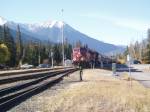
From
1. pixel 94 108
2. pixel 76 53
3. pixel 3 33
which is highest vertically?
pixel 3 33

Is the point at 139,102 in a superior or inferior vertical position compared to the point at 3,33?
inferior

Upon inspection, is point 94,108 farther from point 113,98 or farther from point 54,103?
point 113,98

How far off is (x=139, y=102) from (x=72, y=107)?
3.53 m

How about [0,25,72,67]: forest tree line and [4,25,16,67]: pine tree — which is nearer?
[0,25,72,67]: forest tree line

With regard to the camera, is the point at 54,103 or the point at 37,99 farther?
the point at 37,99

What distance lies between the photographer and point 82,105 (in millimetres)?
18297

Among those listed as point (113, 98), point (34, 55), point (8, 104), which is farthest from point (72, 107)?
point (34, 55)

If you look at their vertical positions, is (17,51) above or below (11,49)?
below

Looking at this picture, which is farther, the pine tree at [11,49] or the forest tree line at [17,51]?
the pine tree at [11,49]

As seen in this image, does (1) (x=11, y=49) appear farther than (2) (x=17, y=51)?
No

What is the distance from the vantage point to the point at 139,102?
19406 mm

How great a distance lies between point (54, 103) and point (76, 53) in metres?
59.7

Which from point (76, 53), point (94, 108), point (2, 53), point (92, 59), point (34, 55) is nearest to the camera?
point (94, 108)

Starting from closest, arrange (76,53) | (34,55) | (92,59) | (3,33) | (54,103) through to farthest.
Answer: (54,103), (76,53), (92,59), (3,33), (34,55)
